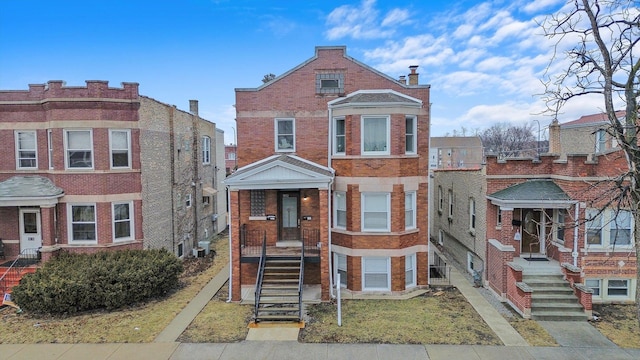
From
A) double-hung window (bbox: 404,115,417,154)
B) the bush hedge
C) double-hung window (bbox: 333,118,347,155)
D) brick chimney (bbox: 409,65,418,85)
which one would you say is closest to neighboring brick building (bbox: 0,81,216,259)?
the bush hedge

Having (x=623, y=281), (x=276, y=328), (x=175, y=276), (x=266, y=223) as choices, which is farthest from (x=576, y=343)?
(x=175, y=276)

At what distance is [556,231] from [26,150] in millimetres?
22240

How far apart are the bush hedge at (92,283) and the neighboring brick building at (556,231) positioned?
1268 cm

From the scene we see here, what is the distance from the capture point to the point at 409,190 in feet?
47.9

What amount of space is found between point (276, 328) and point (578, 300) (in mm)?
10235

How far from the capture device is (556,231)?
14.7 meters

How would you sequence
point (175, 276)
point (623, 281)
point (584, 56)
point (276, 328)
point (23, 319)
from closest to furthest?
point (584, 56), point (276, 328), point (23, 319), point (623, 281), point (175, 276)

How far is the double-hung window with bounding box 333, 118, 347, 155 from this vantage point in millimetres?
14961

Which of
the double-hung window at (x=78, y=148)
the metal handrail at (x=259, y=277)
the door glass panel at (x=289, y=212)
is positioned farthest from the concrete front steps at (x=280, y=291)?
the double-hung window at (x=78, y=148)

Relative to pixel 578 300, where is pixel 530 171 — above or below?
above

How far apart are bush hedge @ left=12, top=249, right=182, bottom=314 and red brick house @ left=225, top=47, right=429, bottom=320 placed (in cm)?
296

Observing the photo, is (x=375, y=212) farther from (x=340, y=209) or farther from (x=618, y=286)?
(x=618, y=286)

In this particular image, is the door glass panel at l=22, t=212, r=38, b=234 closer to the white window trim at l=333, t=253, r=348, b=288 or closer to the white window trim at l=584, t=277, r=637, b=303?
the white window trim at l=333, t=253, r=348, b=288

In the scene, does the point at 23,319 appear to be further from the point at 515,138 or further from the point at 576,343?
the point at 515,138
